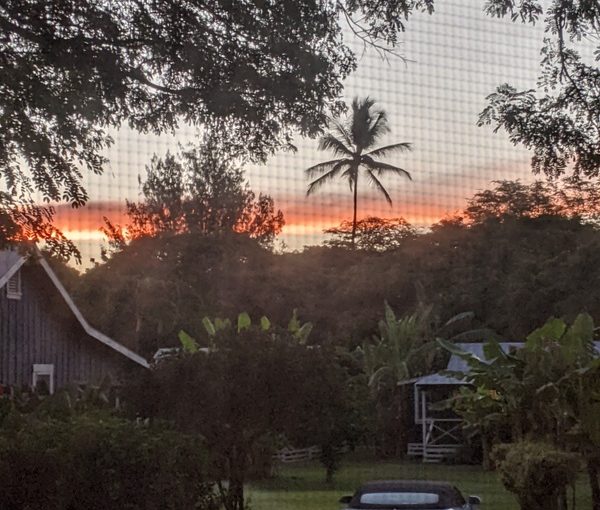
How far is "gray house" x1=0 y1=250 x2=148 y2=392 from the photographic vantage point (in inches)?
587

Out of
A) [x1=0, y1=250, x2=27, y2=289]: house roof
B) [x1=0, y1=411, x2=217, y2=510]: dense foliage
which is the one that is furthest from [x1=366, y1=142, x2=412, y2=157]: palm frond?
[x1=0, y1=411, x2=217, y2=510]: dense foliage

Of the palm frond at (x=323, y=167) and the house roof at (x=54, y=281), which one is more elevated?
the palm frond at (x=323, y=167)

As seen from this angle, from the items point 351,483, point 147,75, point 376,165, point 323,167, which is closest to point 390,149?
point 376,165

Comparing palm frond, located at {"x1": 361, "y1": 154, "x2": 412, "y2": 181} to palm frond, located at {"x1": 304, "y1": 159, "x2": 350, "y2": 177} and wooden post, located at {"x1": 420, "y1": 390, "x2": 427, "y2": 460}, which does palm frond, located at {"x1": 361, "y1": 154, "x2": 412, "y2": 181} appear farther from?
wooden post, located at {"x1": 420, "y1": 390, "x2": 427, "y2": 460}

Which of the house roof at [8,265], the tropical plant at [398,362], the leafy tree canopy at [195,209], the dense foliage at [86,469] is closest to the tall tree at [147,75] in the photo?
the dense foliage at [86,469]

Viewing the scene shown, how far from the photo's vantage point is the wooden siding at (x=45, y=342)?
49.2 feet

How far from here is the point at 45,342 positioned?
15.7 meters

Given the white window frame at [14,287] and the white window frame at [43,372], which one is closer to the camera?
the white window frame at [14,287]

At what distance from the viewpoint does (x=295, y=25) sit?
7.64m

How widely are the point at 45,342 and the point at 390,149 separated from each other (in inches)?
223

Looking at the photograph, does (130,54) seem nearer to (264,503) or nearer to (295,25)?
(295,25)

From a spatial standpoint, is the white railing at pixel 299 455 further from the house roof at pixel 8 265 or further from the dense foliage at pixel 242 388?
the dense foliage at pixel 242 388

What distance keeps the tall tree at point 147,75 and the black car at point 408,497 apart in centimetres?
257

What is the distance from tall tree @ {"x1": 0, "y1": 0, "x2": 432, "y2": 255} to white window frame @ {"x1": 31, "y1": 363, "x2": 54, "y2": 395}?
26.1 ft
